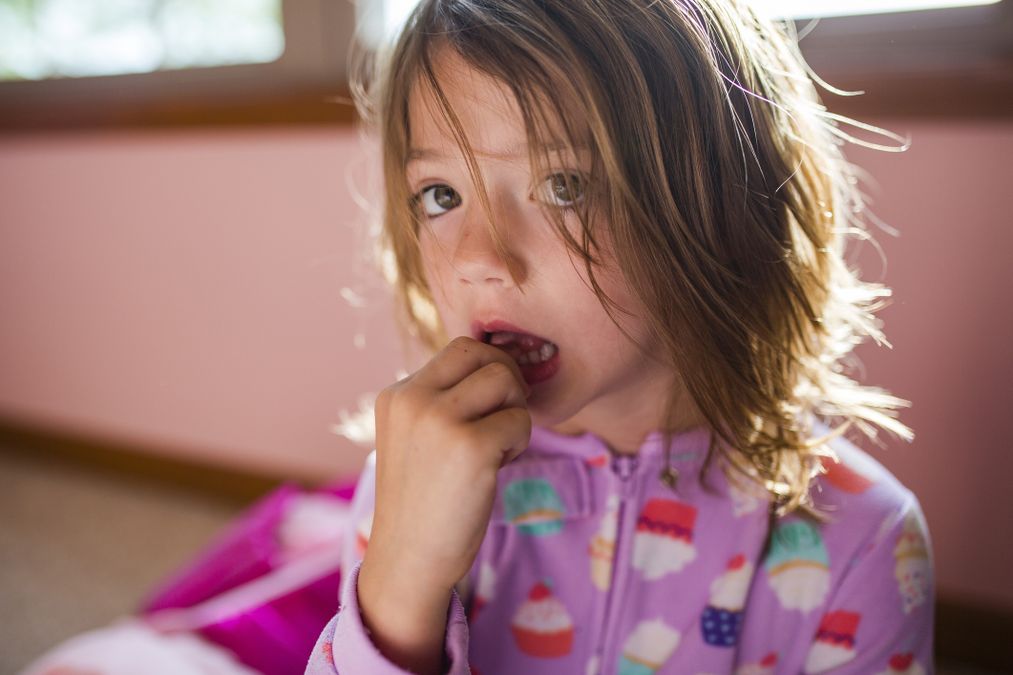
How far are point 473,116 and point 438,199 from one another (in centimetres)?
9

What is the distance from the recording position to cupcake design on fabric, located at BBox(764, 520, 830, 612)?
0.69 m

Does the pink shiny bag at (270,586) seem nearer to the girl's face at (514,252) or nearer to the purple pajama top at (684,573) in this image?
the purple pajama top at (684,573)

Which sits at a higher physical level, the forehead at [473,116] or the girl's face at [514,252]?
the forehead at [473,116]

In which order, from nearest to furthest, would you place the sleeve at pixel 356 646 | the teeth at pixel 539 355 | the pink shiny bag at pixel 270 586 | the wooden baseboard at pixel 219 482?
the sleeve at pixel 356 646
the teeth at pixel 539 355
the pink shiny bag at pixel 270 586
the wooden baseboard at pixel 219 482

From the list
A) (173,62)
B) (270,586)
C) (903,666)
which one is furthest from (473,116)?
(173,62)

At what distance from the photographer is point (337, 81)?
1468mm

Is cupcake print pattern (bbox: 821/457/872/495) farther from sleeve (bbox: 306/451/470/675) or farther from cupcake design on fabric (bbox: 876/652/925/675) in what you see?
sleeve (bbox: 306/451/470/675)

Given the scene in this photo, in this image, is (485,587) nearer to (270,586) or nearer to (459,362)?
(459,362)

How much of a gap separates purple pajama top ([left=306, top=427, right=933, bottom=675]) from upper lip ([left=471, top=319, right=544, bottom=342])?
0.14 meters

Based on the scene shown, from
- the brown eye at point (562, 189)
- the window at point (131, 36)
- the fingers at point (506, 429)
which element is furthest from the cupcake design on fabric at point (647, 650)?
the window at point (131, 36)

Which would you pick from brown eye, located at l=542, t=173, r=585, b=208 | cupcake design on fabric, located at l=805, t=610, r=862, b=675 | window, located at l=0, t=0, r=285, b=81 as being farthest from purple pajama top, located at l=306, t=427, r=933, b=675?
window, located at l=0, t=0, r=285, b=81

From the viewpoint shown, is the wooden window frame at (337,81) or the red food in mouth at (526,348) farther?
the wooden window frame at (337,81)

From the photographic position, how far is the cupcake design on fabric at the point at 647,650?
2.29ft

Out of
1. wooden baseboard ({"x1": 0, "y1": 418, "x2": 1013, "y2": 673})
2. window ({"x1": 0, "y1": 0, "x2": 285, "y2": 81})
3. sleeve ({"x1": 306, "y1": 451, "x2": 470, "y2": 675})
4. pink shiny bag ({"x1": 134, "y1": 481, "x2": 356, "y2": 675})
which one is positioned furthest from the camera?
window ({"x1": 0, "y1": 0, "x2": 285, "y2": 81})
